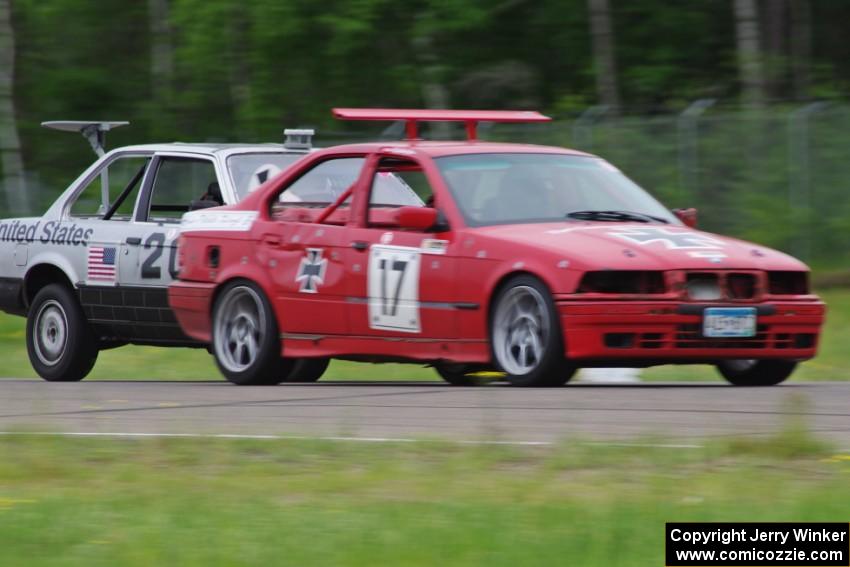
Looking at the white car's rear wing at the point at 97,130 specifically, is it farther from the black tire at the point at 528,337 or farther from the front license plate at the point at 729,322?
the front license plate at the point at 729,322

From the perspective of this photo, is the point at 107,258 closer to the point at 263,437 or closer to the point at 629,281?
the point at 629,281

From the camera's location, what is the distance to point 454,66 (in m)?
32.9

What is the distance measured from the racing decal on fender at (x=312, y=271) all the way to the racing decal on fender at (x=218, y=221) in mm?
610

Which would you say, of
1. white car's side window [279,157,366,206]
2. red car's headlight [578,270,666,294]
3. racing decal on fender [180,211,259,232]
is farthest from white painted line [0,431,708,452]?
white car's side window [279,157,366,206]

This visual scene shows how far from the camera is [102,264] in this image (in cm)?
1283

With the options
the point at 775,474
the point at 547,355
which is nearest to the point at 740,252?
the point at 547,355

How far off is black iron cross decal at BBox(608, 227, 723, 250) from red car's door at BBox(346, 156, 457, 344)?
96 cm

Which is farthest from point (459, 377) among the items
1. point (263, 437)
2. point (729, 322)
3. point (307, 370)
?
point (263, 437)

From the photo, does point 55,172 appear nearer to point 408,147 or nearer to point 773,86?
point 773,86

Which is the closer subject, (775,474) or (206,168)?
(775,474)

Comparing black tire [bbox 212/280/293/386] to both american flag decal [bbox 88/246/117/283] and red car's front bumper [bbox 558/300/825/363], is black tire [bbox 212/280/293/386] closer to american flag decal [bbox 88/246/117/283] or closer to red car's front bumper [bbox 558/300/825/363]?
american flag decal [bbox 88/246/117/283]

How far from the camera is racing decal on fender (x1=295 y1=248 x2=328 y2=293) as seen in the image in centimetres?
1121

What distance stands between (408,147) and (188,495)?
206 inches

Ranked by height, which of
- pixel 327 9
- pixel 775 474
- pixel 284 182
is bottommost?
pixel 775 474
